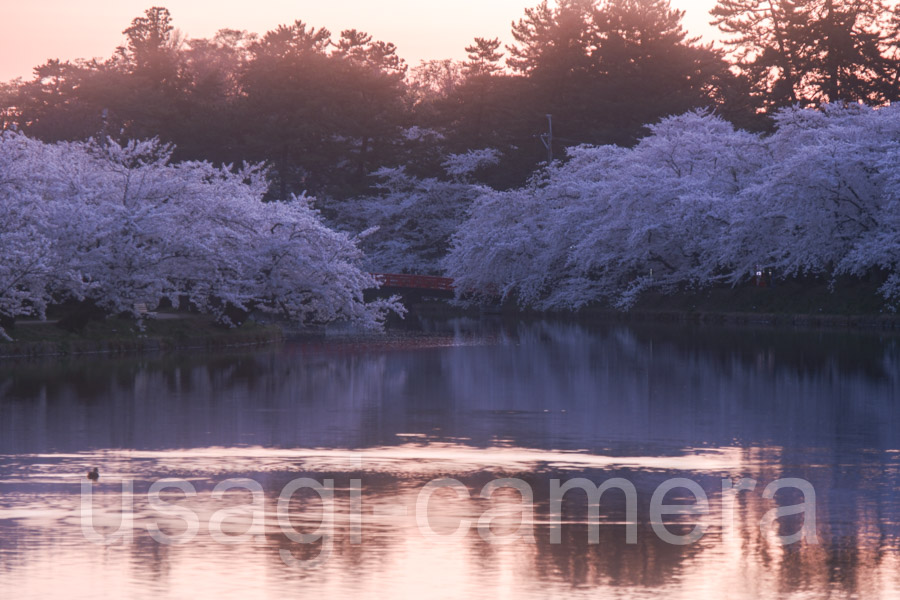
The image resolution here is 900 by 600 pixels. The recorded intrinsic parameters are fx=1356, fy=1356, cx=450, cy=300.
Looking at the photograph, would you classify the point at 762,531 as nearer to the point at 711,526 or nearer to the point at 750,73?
the point at 711,526

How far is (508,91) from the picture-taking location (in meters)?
83.5

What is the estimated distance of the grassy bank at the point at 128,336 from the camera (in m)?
32.8

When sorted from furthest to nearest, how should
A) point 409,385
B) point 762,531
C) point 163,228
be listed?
point 163,228, point 409,385, point 762,531

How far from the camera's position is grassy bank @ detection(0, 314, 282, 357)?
1291 inches

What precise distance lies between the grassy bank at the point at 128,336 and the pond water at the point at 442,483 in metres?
3.91

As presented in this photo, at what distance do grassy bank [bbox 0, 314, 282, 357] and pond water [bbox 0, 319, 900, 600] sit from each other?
3.91 m

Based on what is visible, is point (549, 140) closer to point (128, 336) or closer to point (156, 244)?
point (156, 244)

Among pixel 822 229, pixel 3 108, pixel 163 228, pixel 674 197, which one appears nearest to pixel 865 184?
pixel 822 229

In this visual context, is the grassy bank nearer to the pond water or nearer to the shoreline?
the shoreline

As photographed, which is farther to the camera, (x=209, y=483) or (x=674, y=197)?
(x=674, y=197)

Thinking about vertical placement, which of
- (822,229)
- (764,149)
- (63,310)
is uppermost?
(764,149)

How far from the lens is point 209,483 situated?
45.2 ft

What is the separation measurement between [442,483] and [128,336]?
23.4m

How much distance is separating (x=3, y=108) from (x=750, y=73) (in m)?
58.1
